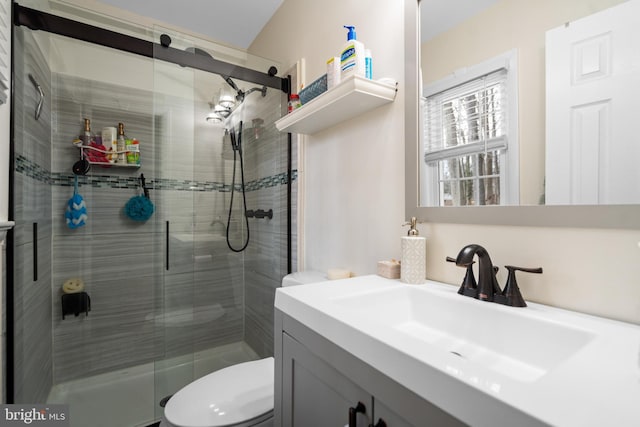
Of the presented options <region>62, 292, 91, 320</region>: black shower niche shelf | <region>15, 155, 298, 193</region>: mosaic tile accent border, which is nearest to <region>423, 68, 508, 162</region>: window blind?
<region>15, 155, 298, 193</region>: mosaic tile accent border

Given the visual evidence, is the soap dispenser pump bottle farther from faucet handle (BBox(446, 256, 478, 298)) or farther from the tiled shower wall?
the tiled shower wall

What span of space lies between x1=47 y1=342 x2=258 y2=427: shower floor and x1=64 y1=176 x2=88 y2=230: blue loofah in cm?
103

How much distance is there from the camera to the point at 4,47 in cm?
121

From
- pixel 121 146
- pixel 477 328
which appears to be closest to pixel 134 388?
A: pixel 121 146

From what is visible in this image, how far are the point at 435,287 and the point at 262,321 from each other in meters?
1.31

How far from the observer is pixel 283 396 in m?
0.82

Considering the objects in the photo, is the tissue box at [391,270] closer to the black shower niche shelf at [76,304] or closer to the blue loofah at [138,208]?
the blue loofah at [138,208]

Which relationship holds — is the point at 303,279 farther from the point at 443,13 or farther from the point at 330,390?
the point at 443,13

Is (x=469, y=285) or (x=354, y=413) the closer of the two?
(x=354, y=413)

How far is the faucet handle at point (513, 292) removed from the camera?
76 centimetres

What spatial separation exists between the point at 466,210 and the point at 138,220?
2191 mm

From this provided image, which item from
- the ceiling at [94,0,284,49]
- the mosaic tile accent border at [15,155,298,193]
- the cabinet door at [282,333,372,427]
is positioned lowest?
the cabinet door at [282,333,372,427]

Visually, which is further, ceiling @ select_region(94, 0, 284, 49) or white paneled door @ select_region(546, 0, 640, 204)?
ceiling @ select_region(94, 0, 284, 49)

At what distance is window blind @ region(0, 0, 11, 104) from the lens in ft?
3.82
